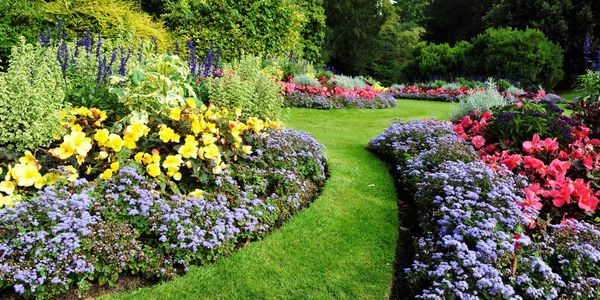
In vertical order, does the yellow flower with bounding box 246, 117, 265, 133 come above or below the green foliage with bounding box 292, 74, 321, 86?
above

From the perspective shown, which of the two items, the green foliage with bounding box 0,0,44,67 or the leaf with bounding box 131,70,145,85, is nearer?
the leaf with bounding box 131,70,145,85

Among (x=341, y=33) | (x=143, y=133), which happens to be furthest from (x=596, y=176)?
(x=341, y=33)

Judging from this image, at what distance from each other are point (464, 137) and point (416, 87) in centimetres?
1173

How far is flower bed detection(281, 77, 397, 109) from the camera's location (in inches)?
376

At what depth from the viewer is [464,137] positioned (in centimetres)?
536

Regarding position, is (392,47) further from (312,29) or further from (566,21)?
(312,29)

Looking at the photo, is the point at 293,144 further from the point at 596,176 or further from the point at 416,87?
the point at 416,87

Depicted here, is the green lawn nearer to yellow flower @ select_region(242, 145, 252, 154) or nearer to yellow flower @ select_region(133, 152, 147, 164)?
yellow flower @ select_region(242, 145, 252, 154)

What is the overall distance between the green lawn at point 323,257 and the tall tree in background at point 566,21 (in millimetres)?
21385

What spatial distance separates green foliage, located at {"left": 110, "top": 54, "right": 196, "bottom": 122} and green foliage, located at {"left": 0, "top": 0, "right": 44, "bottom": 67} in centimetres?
473

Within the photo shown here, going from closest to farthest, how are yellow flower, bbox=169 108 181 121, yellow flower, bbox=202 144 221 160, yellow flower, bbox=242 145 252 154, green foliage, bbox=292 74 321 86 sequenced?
yellow flower, bbox=202 144 221 160 < yellow flower, bbox=169 108 181 121 < yellow flower, bbox=242 145 252 154 < green foliage, bbox=292 74 321 86

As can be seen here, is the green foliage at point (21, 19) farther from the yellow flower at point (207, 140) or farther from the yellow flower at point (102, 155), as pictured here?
the yellow flower at point (207, 140)

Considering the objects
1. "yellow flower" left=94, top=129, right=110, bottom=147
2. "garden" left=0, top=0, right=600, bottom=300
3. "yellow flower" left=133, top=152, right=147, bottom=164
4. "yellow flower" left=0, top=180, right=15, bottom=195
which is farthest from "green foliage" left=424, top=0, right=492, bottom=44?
"yellow flower" left=0, top=180, right=15, bottom=195

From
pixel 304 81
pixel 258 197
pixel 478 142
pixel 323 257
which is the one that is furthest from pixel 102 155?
pixel 304 81
